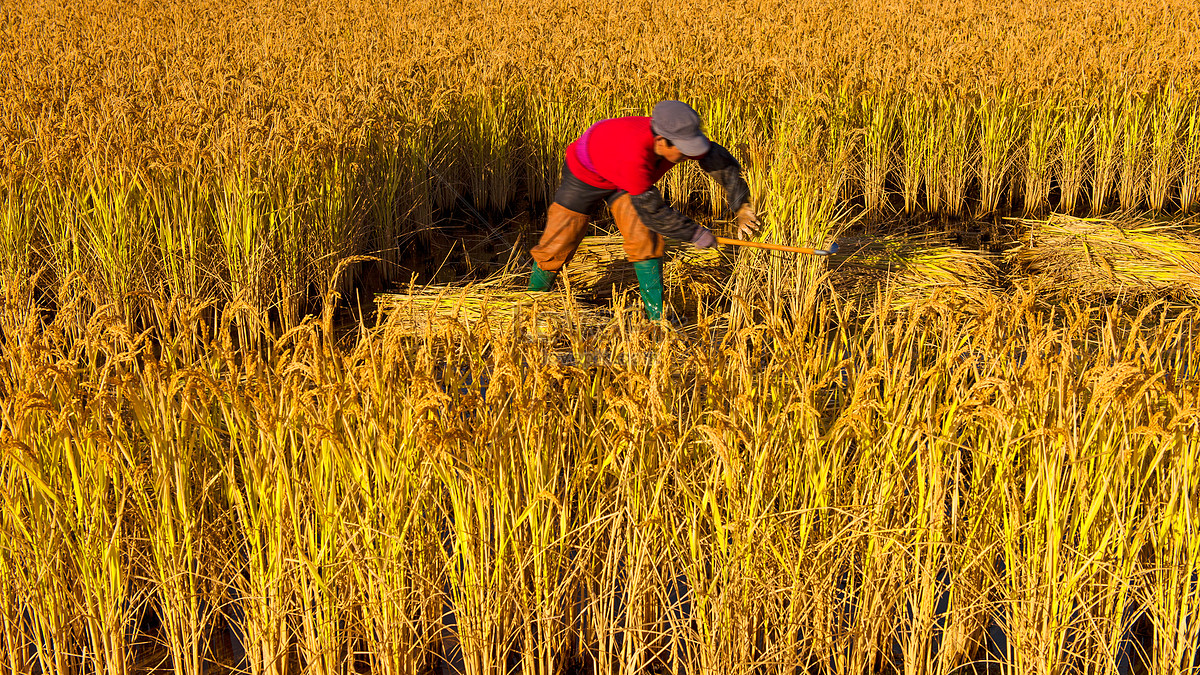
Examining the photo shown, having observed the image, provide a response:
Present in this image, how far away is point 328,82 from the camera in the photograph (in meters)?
5.14

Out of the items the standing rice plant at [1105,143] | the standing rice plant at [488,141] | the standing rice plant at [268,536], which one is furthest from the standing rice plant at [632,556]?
the standing rice plant at [1105,143]

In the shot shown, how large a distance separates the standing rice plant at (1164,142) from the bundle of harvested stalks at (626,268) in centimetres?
242

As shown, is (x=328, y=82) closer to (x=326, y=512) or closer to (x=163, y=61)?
(x=163, y=61)

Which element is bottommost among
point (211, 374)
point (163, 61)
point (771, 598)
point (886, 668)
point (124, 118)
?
point (886, 668)

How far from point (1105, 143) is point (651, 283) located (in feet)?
9.40

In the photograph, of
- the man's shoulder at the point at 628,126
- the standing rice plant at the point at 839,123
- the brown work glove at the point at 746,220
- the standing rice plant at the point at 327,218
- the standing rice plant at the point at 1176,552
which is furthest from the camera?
the standing rice plant at the point at 839,123

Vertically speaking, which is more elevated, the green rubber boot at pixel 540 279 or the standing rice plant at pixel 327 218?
the standing rice plant at pixel 327 218

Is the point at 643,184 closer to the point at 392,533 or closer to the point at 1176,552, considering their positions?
the point at 392,533

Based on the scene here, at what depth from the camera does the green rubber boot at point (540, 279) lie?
3.97 metres

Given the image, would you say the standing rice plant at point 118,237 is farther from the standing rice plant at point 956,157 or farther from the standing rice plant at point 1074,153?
the standing rice plant at point 1074,153

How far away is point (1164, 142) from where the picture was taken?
504cm

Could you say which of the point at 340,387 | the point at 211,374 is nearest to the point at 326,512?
the point at 340,387

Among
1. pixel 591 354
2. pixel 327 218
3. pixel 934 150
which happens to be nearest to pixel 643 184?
pixel 591 354

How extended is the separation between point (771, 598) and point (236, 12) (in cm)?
812
